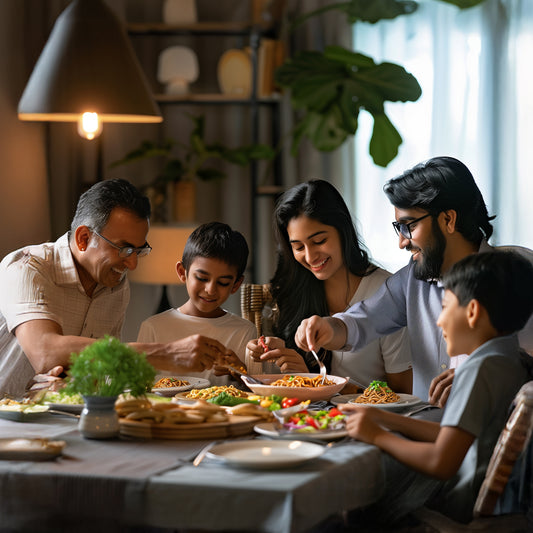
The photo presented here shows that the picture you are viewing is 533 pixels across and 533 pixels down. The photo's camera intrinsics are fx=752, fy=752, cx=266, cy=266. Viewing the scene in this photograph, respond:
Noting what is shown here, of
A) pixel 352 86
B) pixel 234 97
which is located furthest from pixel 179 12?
pixel 352 86

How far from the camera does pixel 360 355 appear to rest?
8.41 ft

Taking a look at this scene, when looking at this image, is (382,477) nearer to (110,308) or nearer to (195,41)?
(110,308)

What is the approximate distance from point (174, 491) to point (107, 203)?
1.38m

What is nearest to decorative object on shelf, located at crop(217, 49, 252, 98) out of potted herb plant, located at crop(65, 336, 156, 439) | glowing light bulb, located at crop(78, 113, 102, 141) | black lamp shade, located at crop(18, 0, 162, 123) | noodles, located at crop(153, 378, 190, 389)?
black lamp shade, located at crop(18, 0, 162, 123)

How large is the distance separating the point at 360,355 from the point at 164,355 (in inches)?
32.1

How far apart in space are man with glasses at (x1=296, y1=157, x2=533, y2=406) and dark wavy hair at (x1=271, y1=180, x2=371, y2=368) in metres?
0.32

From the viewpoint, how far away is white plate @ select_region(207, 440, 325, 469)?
121 centimetres

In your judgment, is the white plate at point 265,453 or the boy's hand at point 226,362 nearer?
the white plate at point 265,453

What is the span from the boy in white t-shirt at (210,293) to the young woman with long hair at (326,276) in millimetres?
151

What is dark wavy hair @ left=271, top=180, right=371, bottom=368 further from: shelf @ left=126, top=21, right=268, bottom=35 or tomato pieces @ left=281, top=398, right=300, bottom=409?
shelf @ left=126, top=21, right=268, bottom=35

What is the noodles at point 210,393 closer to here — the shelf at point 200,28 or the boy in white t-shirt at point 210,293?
the boy in white t-shirt at point 210,293

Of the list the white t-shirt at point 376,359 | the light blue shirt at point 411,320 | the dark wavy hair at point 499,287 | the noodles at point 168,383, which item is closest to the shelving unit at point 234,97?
the white t-shirt at point 376,359

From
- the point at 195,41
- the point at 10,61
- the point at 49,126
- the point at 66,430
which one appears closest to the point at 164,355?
the point at 66,430

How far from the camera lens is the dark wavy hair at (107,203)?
7.73 feet
